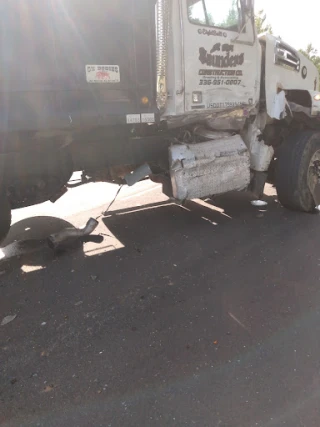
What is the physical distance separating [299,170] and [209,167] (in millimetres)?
1478

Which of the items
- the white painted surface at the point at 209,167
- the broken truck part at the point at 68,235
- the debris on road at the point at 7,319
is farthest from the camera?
the white painted surface at the point at 209,167

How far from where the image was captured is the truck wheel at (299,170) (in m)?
5.19

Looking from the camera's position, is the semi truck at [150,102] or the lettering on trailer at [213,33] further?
the lettering on trailer at [213,33]

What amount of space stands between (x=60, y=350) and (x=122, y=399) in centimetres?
66

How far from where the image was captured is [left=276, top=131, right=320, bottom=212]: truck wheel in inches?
204

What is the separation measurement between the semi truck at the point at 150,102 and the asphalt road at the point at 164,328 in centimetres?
74

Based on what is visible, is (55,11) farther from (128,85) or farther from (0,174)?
(0,174)

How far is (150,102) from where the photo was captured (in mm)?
3908

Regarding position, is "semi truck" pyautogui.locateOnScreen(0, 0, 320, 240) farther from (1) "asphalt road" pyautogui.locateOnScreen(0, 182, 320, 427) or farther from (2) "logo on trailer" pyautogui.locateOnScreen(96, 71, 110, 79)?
(1) "asphalt road" pyautogui.locateOnScreen(0, 182, 320, 427)

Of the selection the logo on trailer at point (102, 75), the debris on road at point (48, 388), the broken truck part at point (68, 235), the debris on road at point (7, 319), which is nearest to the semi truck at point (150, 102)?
the logo on trailer at point (102, 75)

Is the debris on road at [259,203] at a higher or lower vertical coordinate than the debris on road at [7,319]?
higher

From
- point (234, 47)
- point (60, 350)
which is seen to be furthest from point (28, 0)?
point (60, 350)

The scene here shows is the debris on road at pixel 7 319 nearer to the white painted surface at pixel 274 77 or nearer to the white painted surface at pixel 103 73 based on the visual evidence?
the white painted surface at pixel 103 73

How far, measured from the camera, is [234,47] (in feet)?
14.5
